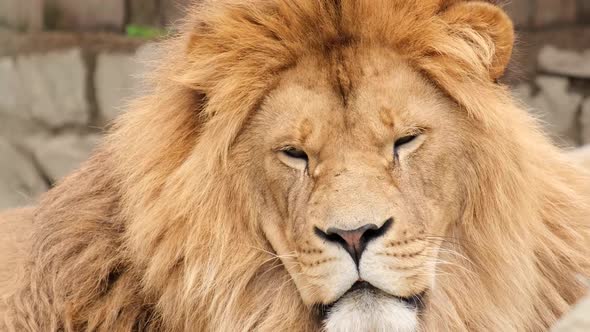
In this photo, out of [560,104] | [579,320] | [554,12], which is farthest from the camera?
[560,104]

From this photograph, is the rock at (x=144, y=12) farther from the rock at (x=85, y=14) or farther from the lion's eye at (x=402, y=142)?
the lion's eye at (x=402, y=142)

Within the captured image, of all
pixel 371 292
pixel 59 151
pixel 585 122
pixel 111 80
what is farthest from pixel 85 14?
pixel 371 292

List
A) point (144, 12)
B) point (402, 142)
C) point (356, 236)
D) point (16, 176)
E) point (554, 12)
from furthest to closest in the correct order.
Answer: point (554, 12)
point (144, 12)
point (16, 176)
point (402, 142)
point (356, 236)

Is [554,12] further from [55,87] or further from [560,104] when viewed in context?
[55,87]

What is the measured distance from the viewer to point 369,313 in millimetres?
3240

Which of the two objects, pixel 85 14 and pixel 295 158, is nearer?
pixel 295 158

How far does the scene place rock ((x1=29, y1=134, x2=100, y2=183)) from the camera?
815 cm

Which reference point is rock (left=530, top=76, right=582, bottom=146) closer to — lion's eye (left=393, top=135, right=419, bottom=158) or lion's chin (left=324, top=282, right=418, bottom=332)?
lion's eye (left=393, top=135, right=419, bottom=158)

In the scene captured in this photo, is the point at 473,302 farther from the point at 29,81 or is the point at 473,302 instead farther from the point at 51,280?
the point at 29,81

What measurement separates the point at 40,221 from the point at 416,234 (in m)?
1.43

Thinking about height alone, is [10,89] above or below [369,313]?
below

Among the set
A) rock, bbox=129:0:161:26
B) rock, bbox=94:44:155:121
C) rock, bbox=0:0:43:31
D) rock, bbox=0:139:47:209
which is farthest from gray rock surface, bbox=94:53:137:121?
rock, bbox=0:139:47:209

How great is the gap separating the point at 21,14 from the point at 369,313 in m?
5.40

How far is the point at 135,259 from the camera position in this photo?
3.69 m
